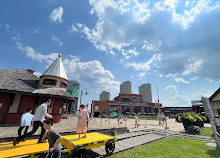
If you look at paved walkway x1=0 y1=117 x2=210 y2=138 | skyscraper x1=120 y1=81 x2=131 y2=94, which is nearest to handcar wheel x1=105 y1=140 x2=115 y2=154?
paved walkway x1=0 y1=117 x2=210 y2=138

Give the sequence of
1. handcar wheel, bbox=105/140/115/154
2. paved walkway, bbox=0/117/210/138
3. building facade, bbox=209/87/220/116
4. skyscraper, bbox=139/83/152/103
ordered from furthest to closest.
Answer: skyscraper, bbox=139/83/152/103 → building facade, bbox=209/87/220/116 → paved walkway, bbox=0/117/210/138 → handcar wheel, bbox=105/140/115/154

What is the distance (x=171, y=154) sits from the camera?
4.94m

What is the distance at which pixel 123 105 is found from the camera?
49.5m

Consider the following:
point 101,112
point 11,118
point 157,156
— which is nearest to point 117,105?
point 101,112

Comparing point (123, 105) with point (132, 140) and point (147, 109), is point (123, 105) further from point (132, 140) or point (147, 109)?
point (132, 140)

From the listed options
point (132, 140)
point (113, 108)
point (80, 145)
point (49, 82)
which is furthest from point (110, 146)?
point (113, 108)

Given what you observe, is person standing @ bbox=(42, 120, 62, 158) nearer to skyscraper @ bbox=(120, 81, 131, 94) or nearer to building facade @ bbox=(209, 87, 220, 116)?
building facade @ bbox=(209, 87, 220, 116)

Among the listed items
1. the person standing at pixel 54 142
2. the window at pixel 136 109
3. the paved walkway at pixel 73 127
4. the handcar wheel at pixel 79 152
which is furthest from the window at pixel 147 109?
the person standing at pixel 54 142

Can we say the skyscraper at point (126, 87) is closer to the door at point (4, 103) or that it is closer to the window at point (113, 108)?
the window at point (113, 108)

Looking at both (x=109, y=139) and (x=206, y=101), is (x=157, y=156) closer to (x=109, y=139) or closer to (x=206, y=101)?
(x=109, y=139)

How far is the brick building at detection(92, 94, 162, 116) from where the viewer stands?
46344 millimetres

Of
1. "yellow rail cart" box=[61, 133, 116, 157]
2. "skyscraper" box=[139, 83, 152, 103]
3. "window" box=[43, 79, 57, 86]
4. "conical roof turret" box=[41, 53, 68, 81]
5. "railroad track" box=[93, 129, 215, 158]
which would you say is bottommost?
"railroad track" box=[93, 129, 215, 158]

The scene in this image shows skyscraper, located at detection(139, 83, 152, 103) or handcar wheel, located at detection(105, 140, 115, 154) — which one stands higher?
skyscraper, located at detection(139, 83, 152, 103)

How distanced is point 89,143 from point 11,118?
1044 centimetres
